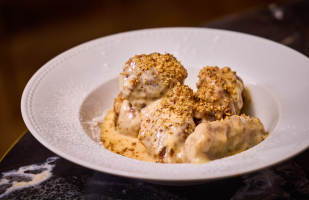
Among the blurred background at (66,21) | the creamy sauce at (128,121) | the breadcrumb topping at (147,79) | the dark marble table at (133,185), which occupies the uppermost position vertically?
the blurred background at (66,21)

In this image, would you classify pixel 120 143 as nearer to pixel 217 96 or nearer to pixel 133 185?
pixel 133 185

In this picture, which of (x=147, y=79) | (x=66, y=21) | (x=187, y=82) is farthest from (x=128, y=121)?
(x=66, y=21)

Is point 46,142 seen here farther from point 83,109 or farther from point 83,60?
point 83,60

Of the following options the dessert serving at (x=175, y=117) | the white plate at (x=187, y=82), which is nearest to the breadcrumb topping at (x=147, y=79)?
the dessert serving at (x=175, y=117)

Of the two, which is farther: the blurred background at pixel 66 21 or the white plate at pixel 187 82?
the blurred background at pixel 66 21

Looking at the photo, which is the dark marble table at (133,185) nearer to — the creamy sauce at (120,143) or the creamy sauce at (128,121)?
the creamy sauce at (120,143)

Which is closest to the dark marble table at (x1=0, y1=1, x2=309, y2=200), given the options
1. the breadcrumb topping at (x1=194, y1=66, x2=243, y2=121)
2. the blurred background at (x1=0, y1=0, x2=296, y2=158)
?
the breadcrumb topping at (x1=194, y1=66, x2=243, y2=121)

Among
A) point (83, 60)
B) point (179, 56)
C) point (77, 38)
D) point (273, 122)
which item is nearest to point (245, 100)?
point (273, 122)
